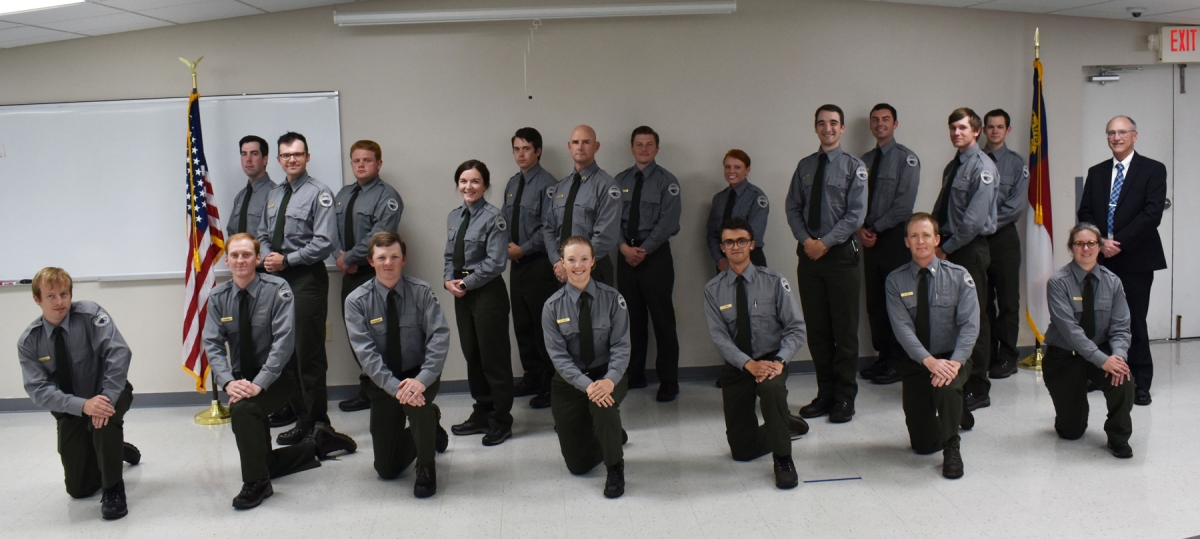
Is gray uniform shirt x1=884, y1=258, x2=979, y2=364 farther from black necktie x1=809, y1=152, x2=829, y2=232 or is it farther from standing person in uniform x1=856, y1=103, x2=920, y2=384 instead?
standing person in uniform x1=856, y1=103, x2=920, y2=384

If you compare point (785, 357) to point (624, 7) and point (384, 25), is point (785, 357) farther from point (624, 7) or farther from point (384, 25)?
point (384, 25)

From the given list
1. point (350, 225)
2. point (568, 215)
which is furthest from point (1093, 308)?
point (350, 225)

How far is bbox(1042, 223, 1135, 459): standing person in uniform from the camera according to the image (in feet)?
14.0

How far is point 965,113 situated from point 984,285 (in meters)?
1.02

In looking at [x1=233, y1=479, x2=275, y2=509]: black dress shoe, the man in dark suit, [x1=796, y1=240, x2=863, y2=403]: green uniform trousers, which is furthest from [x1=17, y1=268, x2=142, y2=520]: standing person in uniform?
the man in dark suit

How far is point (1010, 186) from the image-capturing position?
5605mm

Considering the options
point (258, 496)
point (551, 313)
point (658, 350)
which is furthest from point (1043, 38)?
point (258, 496)

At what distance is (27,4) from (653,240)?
3.68m

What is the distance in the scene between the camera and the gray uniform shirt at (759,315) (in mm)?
4074

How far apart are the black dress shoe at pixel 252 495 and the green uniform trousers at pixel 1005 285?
14.6 feet

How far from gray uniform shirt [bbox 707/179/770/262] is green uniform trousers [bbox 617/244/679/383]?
0.33 m

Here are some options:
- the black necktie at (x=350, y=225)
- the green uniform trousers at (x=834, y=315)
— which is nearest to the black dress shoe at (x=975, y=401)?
the green uniform trousers at (x=834, y=315)

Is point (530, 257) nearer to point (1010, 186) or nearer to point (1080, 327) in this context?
point (1080, 327)

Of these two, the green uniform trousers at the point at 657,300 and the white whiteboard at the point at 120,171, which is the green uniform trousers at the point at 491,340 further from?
the white whiteboard at the point at 120,171
